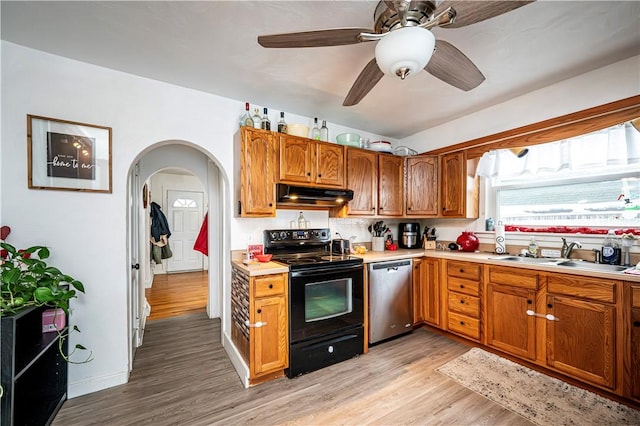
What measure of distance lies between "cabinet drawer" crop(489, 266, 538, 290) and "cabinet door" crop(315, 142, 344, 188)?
5.88 feet

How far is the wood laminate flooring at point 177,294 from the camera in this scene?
391 cm

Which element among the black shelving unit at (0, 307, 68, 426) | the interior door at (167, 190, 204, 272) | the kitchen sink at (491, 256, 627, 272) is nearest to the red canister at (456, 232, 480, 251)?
the kitchen sink at (491, 256, 627, 272)

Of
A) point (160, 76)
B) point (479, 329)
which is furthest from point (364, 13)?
point (479, 329)

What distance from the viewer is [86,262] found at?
2012 millimetres

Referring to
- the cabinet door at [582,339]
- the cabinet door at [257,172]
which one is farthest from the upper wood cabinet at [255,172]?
the cabinet door at [582,339]

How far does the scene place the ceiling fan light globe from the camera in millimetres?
1140

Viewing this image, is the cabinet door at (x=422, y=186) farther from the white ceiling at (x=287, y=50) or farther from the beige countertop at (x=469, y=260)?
the white ceiling at (x=287, y=50)

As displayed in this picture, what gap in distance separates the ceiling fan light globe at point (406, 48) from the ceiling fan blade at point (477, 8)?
15 centimetres

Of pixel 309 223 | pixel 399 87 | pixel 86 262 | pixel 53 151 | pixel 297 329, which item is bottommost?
pixel 297 329

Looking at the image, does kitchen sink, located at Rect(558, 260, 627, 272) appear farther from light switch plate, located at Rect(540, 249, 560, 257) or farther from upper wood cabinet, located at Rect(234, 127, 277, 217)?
upper wood cabinet, located at Rect(234, 127, 277, 217)

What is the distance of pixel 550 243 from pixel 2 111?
474 centimetres

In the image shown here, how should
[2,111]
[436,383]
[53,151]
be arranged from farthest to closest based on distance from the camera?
[436,383], [53,151], [2,111]

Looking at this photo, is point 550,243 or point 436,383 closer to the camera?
point 436,383

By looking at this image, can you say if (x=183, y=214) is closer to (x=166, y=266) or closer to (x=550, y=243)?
(x=166, y=266)
